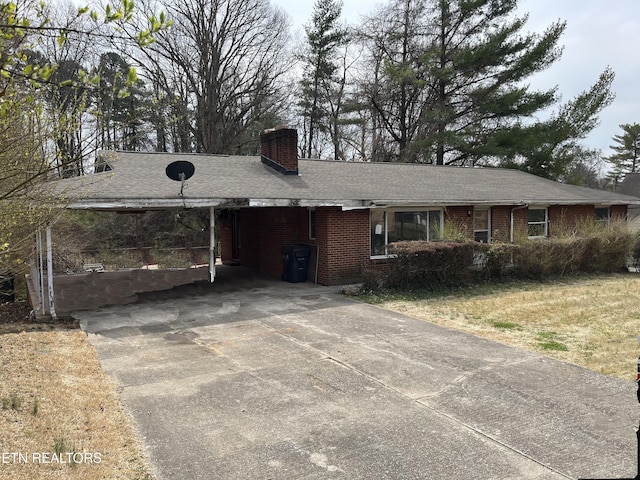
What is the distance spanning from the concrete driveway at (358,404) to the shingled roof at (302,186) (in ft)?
9.76

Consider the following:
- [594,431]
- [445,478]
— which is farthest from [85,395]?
[594,431]

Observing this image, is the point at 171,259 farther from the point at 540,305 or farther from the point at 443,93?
the point at 443,93

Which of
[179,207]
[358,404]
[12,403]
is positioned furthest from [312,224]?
[12,403]

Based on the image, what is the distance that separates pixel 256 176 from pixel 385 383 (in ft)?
31.3

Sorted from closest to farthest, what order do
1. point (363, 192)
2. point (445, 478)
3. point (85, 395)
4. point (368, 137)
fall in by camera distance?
point (445, 478)
point (85, 395)
point (363, 192)
point (368, 137)

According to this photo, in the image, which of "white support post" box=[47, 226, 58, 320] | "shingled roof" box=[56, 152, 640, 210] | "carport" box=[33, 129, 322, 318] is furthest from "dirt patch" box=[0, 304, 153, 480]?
"carport" box=[33, 129, 322, 318]

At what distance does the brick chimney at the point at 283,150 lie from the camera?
50.7 feet

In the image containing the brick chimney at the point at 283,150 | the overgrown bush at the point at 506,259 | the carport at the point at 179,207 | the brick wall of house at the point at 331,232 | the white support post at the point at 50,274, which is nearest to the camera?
the white support post at the point at 50,274

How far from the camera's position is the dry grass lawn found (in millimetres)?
7445

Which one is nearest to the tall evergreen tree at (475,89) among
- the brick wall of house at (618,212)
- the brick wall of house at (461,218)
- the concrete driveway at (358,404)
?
the brick wall of house at (618,212)

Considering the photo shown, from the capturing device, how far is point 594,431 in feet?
15.6

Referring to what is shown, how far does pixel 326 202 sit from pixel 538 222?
1002 centimetres

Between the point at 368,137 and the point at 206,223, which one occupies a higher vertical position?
the point at 368,137

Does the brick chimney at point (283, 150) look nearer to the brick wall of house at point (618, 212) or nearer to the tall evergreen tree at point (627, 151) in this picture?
the brick wall of house at point (618, 212)
